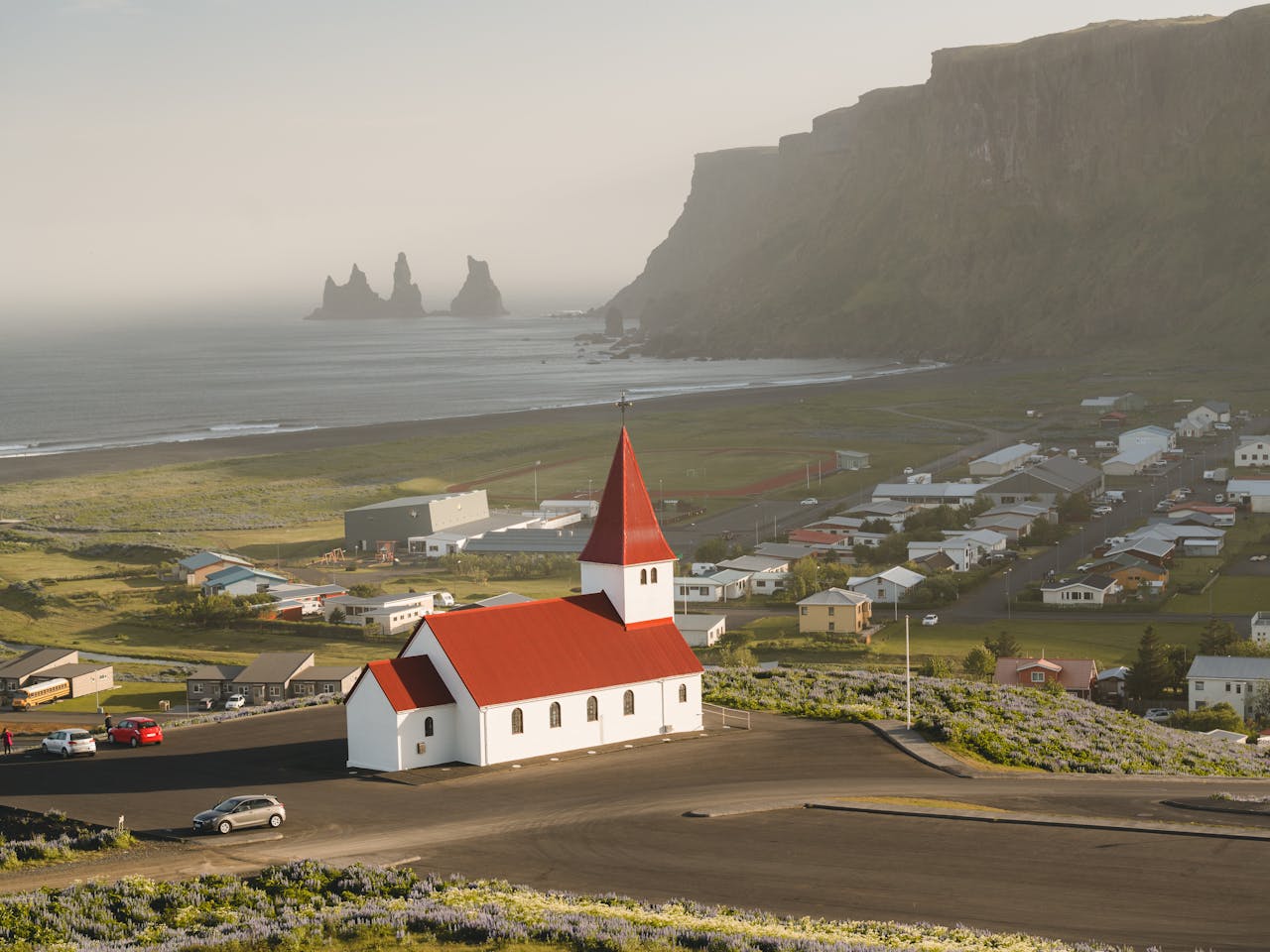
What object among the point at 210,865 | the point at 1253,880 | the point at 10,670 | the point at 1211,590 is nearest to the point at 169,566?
the point at 10,670

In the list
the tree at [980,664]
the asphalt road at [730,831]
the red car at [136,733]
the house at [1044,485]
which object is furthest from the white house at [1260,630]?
the red car at [136,733]

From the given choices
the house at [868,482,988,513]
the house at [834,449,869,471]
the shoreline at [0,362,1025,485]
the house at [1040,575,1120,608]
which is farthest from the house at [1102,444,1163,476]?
the shoreline at [0,362,1025,485]

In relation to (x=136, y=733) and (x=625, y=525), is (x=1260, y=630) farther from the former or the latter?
(x=136, y=733)

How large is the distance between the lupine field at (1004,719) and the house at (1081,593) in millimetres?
26609

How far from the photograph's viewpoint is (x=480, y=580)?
81875mm

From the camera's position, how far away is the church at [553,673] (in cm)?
3528

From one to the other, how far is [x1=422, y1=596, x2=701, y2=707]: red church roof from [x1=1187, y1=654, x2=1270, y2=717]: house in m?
24.2

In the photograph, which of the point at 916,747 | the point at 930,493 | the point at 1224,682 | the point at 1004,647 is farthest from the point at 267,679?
the point at 930,493

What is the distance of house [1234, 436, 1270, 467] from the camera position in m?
117

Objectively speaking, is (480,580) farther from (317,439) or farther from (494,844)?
(317,439)

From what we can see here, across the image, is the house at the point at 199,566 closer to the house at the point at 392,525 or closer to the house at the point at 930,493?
the house at the point at 392,525

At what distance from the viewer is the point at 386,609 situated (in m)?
69.9

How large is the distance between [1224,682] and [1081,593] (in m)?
19.1

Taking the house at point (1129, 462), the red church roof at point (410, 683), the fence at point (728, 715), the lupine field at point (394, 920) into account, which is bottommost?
the house at point (1129, 462)
